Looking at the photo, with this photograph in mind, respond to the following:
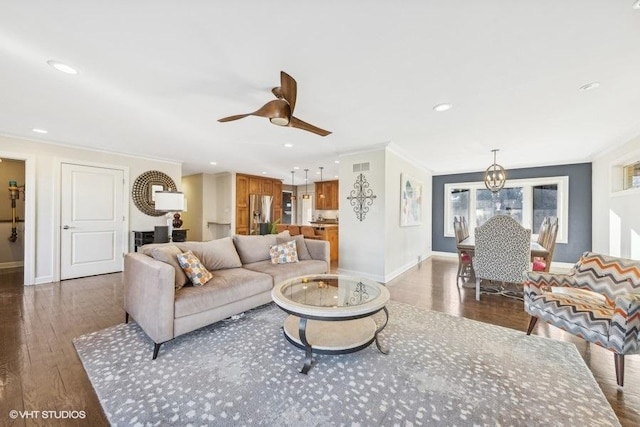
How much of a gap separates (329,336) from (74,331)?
2516mm

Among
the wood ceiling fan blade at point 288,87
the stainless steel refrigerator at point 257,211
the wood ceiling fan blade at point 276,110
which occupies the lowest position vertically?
the stainless steel refrigerator at point 257,211

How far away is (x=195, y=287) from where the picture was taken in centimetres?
245

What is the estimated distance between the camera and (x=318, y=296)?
229 cm

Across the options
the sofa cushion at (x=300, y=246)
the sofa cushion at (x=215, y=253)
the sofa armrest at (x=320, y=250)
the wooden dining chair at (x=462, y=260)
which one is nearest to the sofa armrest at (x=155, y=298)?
the sofa cushion at (x=215, y=253)

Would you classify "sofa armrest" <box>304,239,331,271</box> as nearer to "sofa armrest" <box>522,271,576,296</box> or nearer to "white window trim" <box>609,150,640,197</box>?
"sofa armrest" <box>522,271,576,296</box>

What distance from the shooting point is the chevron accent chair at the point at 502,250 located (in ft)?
10.7

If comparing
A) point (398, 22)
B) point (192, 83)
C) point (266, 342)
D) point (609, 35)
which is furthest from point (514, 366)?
point (192, 83)

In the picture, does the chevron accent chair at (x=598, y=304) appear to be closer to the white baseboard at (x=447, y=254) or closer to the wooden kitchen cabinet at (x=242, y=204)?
the white baseboard at (x=447, y=254)

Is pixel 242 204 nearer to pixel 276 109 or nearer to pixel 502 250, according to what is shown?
pixel 276 109

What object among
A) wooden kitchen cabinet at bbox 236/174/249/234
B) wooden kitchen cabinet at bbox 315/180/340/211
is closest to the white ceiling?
wooden kitchen cabinet at bbox 236/174/249/234

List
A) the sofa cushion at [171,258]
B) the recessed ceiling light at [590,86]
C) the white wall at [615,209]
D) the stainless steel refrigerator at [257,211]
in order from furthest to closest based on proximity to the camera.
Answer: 1. the stainless steel refrigerator at [257,211]
2. the white wall at [615,209]
3. the sofa cushion at [171,258]
4. the recessed ceiling light at [590,86]

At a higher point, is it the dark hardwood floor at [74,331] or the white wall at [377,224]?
the white wall at [377,224]

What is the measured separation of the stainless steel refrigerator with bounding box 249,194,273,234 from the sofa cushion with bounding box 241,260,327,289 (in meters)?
3.97

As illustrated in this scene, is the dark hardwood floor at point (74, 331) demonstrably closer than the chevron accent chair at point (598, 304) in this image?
Yes
